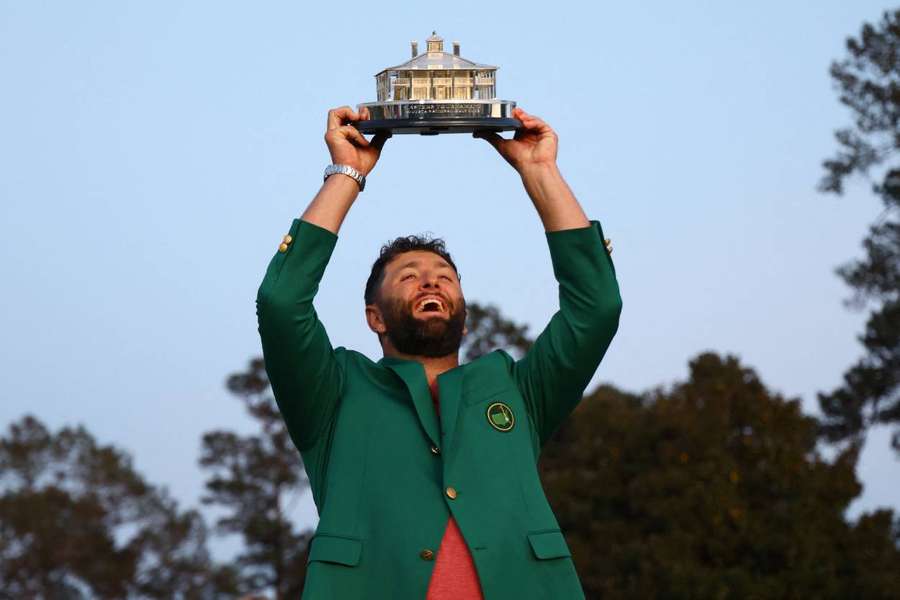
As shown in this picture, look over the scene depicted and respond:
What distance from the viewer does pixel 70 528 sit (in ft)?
125

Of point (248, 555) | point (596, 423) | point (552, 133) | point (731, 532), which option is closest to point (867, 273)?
point (596, 423)

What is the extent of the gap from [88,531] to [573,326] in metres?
32.5

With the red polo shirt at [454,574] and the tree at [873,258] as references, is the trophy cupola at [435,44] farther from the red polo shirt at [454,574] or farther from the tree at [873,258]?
the tree at [873,258]

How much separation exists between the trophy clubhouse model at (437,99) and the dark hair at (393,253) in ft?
1.43

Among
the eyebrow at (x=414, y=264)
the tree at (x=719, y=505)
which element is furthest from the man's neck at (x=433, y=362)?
the tree at (x=719, y=505)

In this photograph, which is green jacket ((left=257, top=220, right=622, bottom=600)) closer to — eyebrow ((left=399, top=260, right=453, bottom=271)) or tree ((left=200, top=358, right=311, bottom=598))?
eyebrow ((left=399, top=260, right=453, bottom=271))

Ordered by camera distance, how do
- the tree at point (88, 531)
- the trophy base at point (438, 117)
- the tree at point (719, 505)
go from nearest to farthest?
the trophy base at point (438, 117), the tree at point (719, 505), the tree at point (88, 531)

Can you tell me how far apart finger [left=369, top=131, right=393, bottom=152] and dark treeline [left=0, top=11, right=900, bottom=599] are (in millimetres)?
15371

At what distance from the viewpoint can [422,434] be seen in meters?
6.72

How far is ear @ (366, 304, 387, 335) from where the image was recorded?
23.2ft

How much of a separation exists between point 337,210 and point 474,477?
1018 mm

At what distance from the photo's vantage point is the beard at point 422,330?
6895mm

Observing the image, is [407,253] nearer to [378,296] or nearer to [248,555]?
[378,296]

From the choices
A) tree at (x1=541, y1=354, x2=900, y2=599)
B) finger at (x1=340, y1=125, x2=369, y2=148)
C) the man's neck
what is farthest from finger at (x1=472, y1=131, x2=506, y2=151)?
tree at (x1=541, y1=354, x2=900, y2=599)
